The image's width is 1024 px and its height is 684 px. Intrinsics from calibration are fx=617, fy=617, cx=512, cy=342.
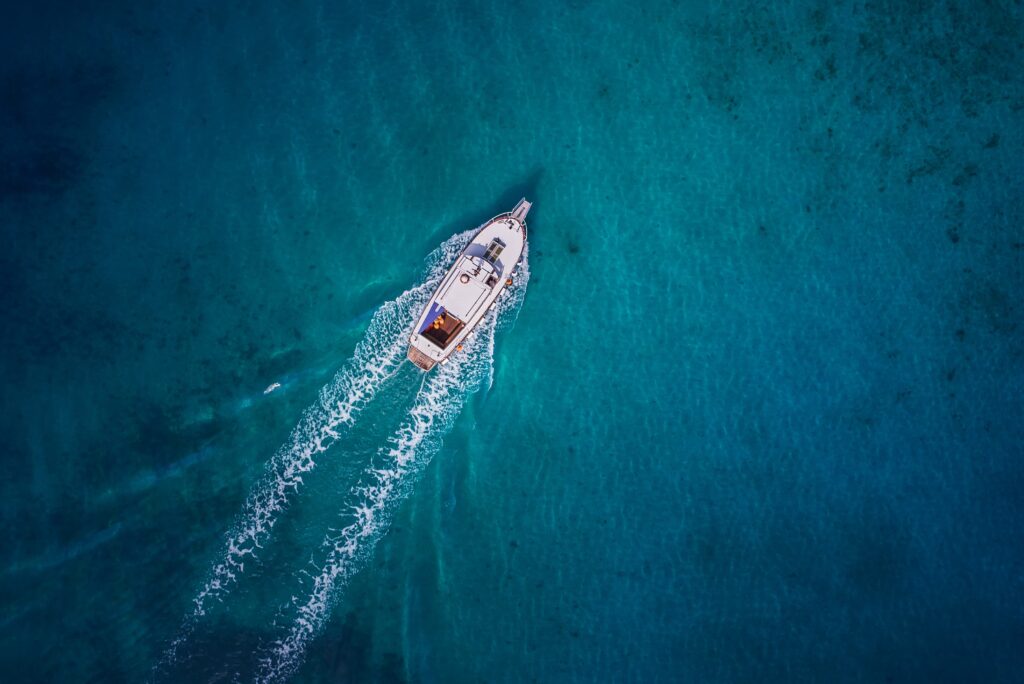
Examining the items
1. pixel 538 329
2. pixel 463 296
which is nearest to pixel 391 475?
pixel 463 296

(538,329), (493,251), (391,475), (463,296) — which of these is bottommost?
(391,475)

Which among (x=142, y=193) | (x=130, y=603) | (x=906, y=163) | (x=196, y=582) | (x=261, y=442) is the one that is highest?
(x=906, y=163)

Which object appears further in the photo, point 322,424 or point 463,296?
point 322,424

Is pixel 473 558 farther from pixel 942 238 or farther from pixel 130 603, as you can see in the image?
pixel 942 238

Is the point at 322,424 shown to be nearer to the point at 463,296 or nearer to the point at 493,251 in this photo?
the point at 463,296

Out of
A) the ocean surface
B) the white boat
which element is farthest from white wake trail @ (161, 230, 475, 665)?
the white boat

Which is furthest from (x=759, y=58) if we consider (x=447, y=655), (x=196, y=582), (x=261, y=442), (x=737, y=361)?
(x=196, y=582)
